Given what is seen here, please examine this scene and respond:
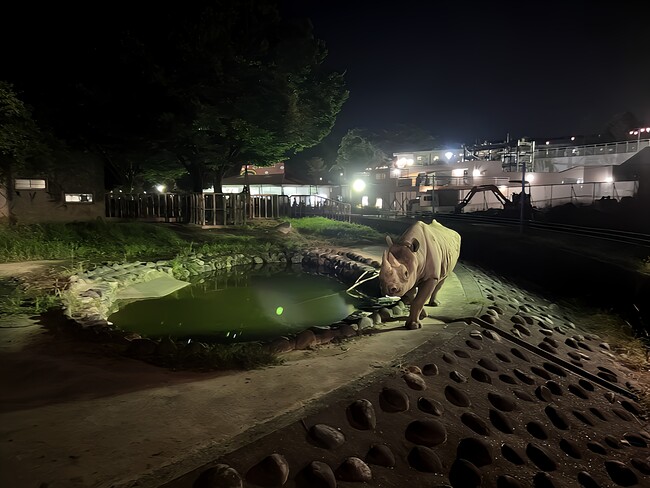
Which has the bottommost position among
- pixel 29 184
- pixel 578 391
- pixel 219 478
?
pixel 578 391

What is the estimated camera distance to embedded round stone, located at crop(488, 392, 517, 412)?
17.2 feet

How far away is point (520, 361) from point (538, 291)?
668 cm

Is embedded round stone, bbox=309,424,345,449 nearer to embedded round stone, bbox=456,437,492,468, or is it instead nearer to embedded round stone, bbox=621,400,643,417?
embedded round stone, bbox=456,437,492,468

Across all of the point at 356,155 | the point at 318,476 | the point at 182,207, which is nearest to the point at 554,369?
the point at 318,476

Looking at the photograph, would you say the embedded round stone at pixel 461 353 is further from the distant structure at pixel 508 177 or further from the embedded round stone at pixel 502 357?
the distant structure at pixel 508 177

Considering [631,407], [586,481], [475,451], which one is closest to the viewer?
[475,451]

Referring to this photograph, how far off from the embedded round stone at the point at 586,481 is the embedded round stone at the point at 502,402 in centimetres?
97

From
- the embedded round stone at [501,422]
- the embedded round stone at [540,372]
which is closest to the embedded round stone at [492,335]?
the embedded round stone at [540,372]

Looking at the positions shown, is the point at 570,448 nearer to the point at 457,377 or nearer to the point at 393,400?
the point at 457,377

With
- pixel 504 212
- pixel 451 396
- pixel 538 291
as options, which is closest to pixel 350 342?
pixel 451 396

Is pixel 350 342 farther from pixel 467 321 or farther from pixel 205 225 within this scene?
pixel 205 225

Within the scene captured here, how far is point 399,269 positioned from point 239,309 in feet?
18.5

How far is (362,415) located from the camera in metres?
4.29

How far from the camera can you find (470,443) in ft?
14.2
